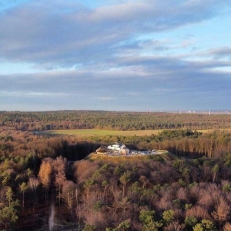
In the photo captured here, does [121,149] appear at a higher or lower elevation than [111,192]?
higher

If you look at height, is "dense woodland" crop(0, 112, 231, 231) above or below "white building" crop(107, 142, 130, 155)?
below

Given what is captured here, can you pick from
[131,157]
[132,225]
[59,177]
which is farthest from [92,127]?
[132,225]

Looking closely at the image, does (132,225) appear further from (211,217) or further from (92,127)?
(92,127)

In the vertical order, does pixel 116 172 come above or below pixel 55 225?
above

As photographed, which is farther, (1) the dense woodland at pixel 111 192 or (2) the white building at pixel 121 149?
(2) the white building at pixel 121 149

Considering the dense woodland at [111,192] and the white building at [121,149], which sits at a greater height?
the white building at [121,149]

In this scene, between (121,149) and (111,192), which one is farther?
(121,149)

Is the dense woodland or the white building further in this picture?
the white building

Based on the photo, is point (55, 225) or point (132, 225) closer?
point (132, 225)
